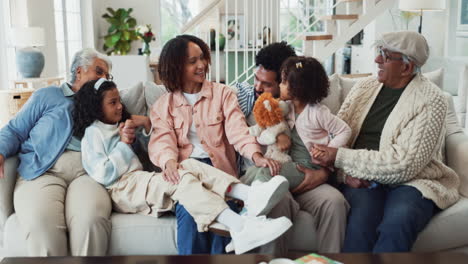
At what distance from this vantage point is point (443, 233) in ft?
7.76

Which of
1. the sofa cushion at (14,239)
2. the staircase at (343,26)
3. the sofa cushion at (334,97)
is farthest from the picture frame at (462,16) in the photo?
the sofa cushion at (14,239)

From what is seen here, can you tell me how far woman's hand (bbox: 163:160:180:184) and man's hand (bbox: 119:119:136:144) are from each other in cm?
24

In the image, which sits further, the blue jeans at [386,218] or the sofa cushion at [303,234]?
the sofa cushion at [303,234]

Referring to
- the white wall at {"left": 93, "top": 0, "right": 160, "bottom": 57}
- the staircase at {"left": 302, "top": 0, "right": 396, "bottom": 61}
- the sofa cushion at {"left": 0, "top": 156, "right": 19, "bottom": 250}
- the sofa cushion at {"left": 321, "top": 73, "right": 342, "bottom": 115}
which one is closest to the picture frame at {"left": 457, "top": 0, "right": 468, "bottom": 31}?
the staircase at {"left": 302, "top": 0, "right": 396, "bottom": 61}

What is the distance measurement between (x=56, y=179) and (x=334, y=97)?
1.48 metres

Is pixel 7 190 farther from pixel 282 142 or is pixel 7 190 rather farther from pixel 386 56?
pixel 386 56

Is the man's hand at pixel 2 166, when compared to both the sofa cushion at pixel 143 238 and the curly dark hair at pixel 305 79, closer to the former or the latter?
the sofa cushion at pixel 143 238

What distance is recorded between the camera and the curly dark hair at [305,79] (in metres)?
2.55

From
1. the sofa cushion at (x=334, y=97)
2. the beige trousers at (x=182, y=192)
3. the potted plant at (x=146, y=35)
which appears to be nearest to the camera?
the beige trousers at (x=182, y=192)

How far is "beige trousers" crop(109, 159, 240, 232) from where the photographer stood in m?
2.25

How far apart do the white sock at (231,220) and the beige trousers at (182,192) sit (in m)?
0.02

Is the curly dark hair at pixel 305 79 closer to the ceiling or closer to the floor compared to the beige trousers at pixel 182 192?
closer to the ceiling

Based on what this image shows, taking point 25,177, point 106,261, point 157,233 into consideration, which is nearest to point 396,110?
point 157,233

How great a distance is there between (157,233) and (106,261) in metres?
0.62
